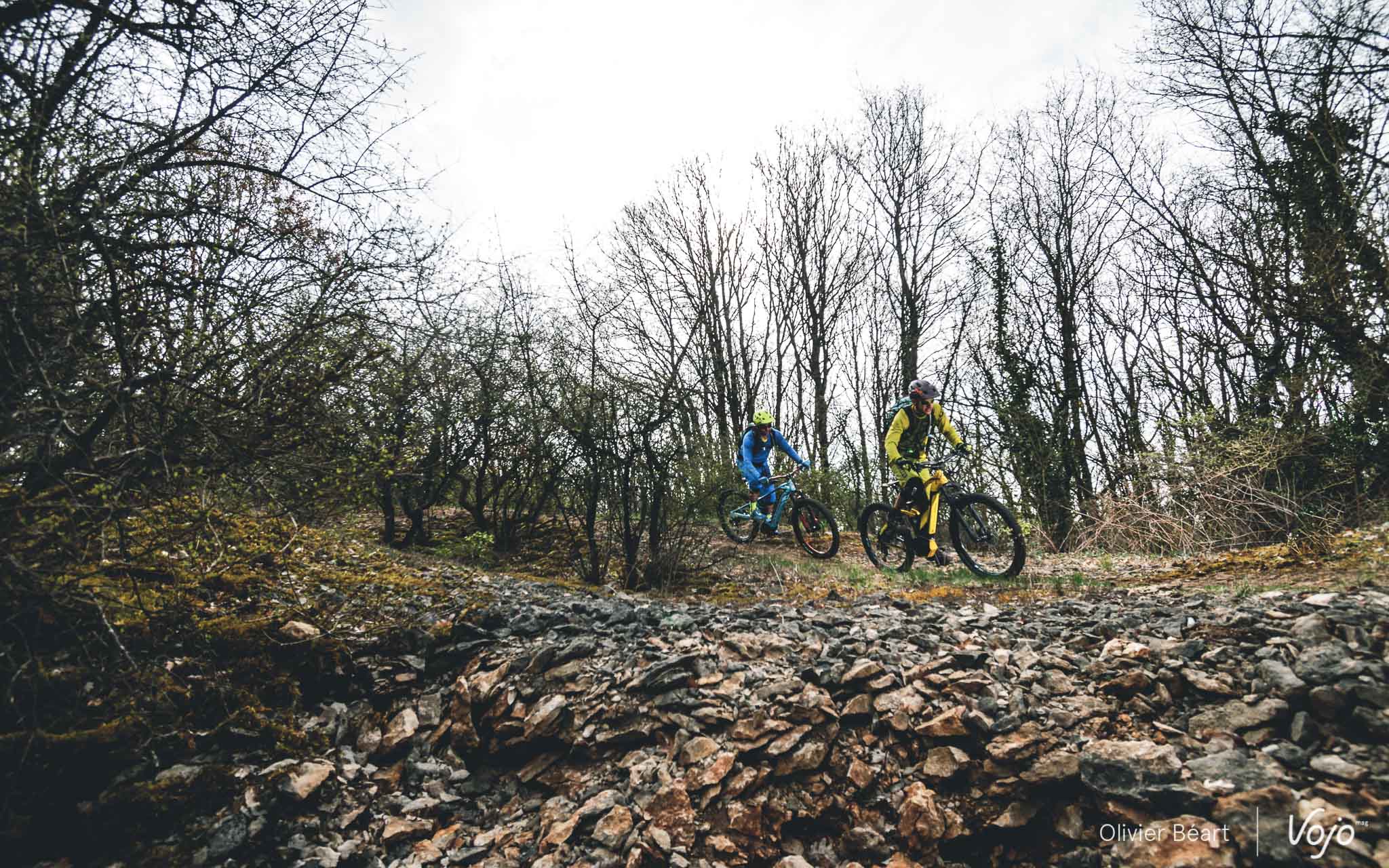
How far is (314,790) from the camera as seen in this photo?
3174 mm

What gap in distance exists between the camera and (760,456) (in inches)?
424

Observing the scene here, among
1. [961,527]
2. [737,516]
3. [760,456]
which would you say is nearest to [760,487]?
[760,456]

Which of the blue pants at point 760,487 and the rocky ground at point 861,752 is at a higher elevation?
the blue pants at point 760,487

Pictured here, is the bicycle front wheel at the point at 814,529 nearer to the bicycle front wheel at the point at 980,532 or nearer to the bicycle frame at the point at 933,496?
the bicycle frame at the point at 933,496

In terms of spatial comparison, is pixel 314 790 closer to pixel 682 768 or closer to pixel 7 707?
pixel 7 707

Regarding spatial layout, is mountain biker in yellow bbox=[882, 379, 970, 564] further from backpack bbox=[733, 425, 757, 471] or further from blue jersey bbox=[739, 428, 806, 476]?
backpack bbox=[733, 425, 757, 471]

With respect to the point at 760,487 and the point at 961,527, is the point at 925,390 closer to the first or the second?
the point at 961,527

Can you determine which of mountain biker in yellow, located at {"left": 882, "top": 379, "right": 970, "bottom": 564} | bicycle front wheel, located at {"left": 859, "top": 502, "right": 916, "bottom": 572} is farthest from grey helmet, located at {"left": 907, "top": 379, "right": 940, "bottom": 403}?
bicycle front wheel, located at {"left": 859, "top": 502, "right": 916, "bottom": 572}

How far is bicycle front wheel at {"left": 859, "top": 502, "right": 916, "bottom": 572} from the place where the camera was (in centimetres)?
761

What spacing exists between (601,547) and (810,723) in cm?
605

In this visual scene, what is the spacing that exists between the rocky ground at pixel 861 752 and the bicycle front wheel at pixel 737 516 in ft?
22.5

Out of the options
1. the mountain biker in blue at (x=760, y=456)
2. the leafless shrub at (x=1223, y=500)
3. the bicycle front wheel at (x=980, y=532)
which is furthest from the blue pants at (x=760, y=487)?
the leafless shrub at (x=1223, y=500)

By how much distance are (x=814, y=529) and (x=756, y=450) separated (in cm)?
185

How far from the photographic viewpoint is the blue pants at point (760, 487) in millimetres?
10328
